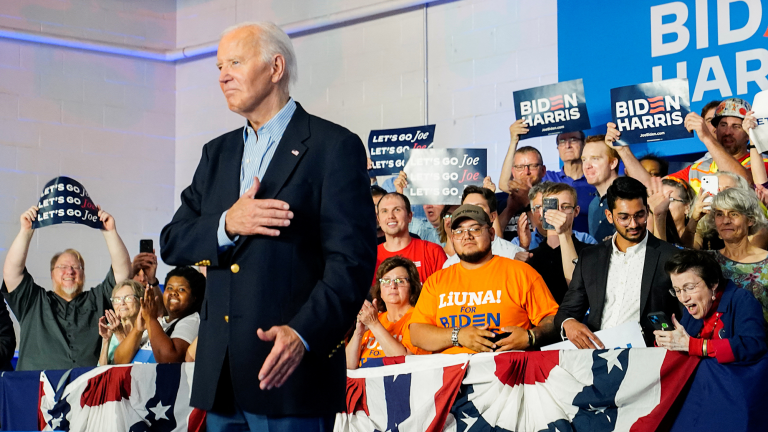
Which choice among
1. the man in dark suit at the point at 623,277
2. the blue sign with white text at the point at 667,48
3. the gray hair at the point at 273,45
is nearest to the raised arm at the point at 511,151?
the blue sign with white text at the point at 667,48

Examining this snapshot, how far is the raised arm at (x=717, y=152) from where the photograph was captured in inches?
180

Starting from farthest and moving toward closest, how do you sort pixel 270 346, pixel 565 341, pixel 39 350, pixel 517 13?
pixel 517 13 < pixel 39 350 < pixel 565 341 < pixel 270 346

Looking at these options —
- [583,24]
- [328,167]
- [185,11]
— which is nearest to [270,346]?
[328,167]

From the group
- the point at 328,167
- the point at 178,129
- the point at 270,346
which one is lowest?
the point at 270,346

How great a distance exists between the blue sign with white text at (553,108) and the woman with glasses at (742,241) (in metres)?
1.53

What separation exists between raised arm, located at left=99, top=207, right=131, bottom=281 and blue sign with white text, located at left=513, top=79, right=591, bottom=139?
8.85ft

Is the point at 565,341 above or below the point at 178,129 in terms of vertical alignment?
below

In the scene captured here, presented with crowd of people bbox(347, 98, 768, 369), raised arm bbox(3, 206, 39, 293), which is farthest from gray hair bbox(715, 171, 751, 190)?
raised arm bbox(3, 206, 39, 293)

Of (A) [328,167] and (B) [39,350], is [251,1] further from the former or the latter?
(A) [328,167]

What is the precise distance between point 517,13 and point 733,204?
3655mm

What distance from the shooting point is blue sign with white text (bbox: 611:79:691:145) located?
4.65 metres

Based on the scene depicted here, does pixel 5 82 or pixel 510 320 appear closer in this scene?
pixel 510 320

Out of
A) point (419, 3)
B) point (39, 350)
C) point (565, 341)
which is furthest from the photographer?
point (419, 3)

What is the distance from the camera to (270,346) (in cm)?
166
